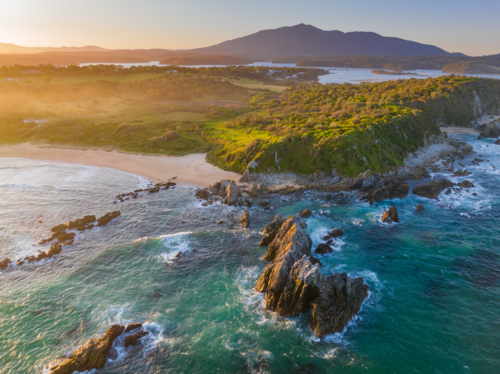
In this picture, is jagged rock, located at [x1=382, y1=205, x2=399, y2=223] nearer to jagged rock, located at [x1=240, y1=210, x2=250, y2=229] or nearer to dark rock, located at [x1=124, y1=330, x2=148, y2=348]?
jagged rock, located at [x1=240, y1=210, x2=250, y2=229]

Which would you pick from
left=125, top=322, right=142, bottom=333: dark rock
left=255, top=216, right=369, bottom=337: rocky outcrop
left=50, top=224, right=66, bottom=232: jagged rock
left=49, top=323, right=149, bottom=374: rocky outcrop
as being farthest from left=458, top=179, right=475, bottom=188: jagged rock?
left=50, top=224, right=66, bottom=232: jagged rock

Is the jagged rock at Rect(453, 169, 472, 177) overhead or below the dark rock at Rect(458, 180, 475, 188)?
overhead

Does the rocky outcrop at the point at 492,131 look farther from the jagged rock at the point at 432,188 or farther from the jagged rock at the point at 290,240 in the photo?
the jagged rock at the point at 290,240

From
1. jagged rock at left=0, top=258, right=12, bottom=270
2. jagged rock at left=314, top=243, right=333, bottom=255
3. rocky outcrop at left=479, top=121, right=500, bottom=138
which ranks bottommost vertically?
jagged rock at left=0, top=258, right=12, bottom=270

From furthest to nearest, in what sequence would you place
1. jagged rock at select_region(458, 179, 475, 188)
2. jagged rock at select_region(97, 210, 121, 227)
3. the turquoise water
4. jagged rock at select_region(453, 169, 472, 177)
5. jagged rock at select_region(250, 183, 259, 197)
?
jagged rock at select_region(453, 169, 472, 177), jagged rock at select_region(458, 179, 475, 188), jagged rock at select_region(250, 183, 259, 197), jagged rock at select_region(97, 210, 121, 227), the turquoise water

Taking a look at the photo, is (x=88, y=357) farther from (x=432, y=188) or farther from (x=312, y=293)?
(x=432, y=188)

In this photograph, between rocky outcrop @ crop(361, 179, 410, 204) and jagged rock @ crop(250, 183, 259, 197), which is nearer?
rocky outcrop @ crop(361, 179, 410, 204)

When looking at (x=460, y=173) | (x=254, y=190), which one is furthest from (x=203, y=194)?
(x=460, y=173)
